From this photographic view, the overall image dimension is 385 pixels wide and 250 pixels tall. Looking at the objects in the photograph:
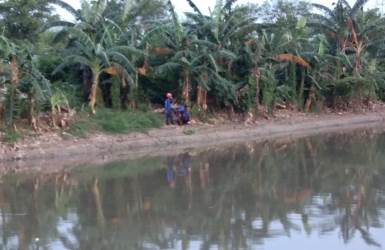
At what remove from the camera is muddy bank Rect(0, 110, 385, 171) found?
64.6 ft

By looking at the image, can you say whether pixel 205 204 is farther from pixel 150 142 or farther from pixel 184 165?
pixel 150 142

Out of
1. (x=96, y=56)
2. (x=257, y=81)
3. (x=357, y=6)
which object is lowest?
(x=257, y=81)

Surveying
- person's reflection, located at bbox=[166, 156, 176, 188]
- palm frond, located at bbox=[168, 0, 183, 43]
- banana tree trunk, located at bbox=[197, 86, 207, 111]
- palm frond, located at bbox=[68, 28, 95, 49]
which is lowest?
person's reflection, located at bbox=[166, 156, 176, 188]

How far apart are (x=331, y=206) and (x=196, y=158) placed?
26.6ft

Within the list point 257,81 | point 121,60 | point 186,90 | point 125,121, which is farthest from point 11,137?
point 257,81

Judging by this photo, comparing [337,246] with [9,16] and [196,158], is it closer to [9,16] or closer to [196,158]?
[196,158]

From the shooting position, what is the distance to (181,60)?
81.3 ft

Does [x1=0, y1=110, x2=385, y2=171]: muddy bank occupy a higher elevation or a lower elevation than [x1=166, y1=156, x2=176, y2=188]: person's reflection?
higher

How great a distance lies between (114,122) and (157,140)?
1384 mm

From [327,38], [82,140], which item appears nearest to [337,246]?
[82,140]

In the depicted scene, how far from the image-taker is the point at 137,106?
25.5 metres

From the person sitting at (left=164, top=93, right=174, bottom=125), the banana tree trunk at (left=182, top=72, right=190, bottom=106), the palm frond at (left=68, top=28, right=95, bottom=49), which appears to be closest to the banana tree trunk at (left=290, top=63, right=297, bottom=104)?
the banana tree trunk at (left=182, top=72, right=190, bottom=106)

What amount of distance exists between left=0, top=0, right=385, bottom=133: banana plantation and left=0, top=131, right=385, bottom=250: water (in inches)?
150

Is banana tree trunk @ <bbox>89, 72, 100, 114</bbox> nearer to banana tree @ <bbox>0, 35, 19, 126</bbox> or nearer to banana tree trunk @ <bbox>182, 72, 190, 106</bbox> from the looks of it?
banana tree trunk @ <bbox>182, 72, 190, 106</bbox>
